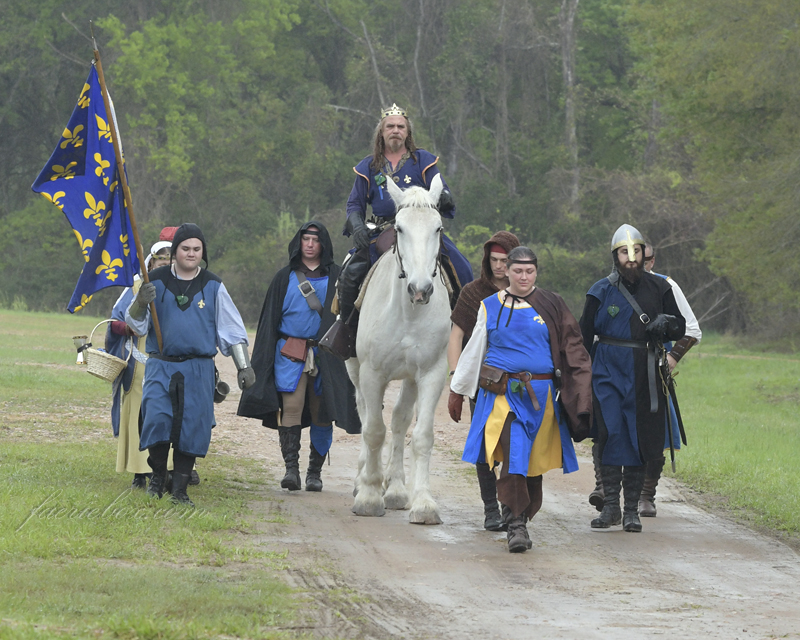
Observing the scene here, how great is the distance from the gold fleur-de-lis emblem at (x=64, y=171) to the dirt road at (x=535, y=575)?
278 cm

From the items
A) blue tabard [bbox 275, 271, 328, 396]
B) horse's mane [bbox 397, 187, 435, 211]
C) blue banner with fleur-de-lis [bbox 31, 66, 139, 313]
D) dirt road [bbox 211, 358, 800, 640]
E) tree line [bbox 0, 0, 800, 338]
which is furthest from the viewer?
tree line [bbox 0, 0, 800, 338]

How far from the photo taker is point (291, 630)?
17.7 ft

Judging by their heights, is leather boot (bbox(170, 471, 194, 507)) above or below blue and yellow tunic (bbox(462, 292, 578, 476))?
below

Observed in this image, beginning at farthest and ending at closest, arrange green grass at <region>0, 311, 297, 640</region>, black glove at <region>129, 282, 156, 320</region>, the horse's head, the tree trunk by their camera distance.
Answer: the tree trunk < black glove at <region>129, 282, 156, 320</region> < the horse's head < green grass at <region>0, 311, 297, 640</region>

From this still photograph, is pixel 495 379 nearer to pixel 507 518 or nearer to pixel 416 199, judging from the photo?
pixel 507 518

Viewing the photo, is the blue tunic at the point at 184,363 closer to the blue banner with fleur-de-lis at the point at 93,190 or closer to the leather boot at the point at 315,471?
the blue banner with fleur-de-lis at the point at 93,190

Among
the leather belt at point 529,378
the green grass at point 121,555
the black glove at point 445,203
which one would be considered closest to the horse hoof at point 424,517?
the green grass at point 121,555

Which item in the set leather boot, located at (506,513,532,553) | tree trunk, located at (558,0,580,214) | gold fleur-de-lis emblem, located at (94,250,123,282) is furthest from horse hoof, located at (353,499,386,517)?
tree trunk, located at (558,0,580,214)

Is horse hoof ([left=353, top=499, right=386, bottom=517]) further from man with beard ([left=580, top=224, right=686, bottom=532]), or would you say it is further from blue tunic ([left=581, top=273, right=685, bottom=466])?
blue tunic ([left=581, top=273, right=685, bottom=466])

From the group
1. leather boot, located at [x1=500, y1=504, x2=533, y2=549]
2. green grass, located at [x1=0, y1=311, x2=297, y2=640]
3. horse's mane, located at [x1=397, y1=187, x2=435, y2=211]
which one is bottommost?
green grass, located at [x1=0, y1=311, x2=297, y2=640]

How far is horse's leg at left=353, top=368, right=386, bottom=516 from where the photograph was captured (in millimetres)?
8867

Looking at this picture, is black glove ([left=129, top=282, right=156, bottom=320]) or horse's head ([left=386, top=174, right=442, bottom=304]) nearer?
horse's head ([left=386, top=174, right=442, bottom=304])

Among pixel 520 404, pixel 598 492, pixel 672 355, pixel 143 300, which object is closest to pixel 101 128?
pixel 143 300

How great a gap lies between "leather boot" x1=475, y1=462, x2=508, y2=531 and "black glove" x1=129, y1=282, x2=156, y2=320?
8.28ft
